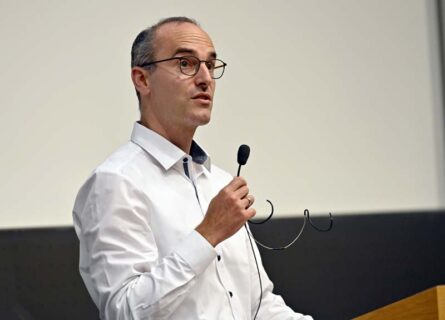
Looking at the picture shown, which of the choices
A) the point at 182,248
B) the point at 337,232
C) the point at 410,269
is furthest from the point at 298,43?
the point at 182,248

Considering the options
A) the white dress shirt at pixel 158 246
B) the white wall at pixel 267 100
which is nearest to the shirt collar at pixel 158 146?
the white dress shirt at pixel 158 246

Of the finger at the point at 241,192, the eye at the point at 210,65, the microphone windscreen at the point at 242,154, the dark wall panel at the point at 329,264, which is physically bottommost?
the dark wall panel at the point at 329,264

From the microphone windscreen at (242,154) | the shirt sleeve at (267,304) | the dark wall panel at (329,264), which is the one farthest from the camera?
the dark wall panel at (329,264)

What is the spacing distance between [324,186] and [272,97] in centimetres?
42

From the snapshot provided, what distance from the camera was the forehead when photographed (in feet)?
7.11

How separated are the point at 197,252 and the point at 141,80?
583 mm

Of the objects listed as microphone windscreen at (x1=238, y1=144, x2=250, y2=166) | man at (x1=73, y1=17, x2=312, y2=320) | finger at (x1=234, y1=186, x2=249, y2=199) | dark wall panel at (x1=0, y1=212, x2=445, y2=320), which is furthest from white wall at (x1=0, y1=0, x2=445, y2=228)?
finger at (x1=234, y1=186, x2=249, y2=199)

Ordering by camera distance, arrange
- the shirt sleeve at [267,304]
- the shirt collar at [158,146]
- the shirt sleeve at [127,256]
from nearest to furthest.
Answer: the shirt sleeve at [127,256]
the shirt collar at [158,146]
the shirt sleeve at [267,304]

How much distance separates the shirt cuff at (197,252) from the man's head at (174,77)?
1.27ft

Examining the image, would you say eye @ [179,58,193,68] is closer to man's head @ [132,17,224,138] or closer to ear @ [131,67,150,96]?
man's head @ [132,17,224,138]

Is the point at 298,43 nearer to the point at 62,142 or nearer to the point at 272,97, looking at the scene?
the point at 272,97

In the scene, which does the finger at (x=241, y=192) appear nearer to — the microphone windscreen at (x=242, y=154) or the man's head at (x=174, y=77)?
the microphone windscreen at (x=242, y=154)

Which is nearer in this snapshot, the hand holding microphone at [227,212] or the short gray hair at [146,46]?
the hand holding microphone at [227,212]

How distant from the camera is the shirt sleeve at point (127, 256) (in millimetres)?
1824
